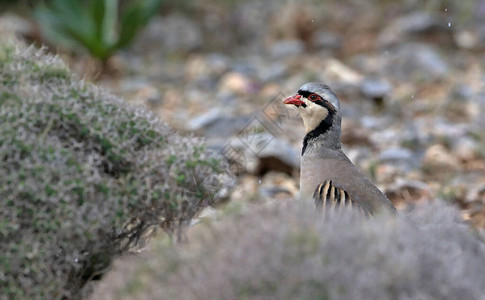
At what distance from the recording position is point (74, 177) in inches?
128

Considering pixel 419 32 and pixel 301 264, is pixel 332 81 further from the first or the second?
pixel 301 264

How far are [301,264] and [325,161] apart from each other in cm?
181

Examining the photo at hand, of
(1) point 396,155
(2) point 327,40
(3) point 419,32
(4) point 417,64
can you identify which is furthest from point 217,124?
(3) point 419,32

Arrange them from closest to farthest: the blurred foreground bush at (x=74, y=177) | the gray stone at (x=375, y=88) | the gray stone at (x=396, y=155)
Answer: the blurred foreground bush at (x=74, y=177) < the gray stone at (x=396, y=155) < the gray stone at (x=375, y=88)

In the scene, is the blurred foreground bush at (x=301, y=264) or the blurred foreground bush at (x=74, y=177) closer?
the blurred foreground bush at (x=301, y=264)

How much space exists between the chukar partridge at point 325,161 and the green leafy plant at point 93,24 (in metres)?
6.55

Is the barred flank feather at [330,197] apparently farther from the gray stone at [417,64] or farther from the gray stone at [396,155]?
the gray stone at [417,64]

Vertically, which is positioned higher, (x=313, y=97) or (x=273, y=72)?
(x=273, y=72)

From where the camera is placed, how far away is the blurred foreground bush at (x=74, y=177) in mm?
3105

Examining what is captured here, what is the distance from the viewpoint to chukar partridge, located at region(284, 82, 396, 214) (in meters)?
3.91

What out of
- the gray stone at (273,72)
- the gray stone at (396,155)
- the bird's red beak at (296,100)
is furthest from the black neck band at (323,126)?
the gray stone at (273,72)

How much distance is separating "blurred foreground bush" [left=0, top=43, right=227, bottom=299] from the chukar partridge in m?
0.63

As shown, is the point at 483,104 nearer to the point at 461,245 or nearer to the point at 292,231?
the point at 461,245

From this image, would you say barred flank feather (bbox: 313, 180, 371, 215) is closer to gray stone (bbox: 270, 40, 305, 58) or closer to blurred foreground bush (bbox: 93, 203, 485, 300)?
blurred foreground bush (bbox: 93, 203, 485, 300)
